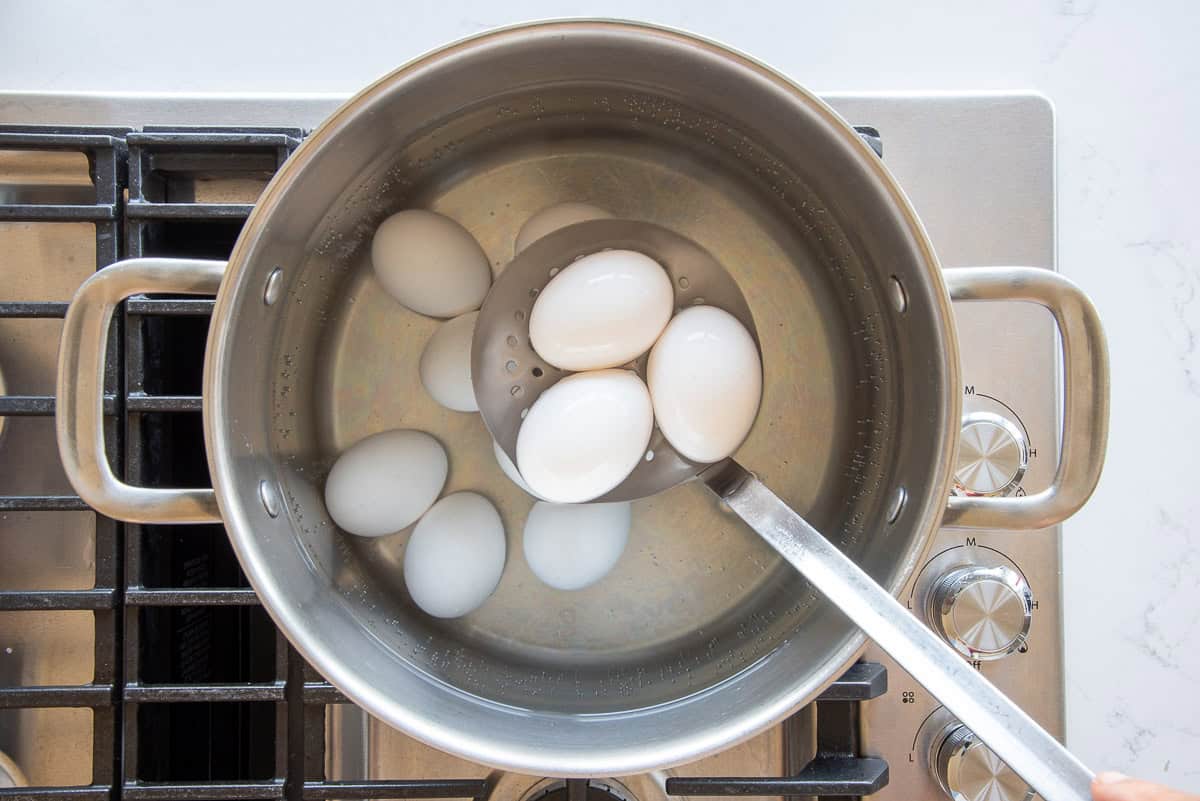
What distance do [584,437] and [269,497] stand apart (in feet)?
0.72

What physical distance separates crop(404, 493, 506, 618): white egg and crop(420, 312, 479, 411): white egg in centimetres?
8

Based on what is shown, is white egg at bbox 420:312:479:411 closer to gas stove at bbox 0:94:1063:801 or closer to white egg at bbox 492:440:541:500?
white egg at bbox 492:440:541:500

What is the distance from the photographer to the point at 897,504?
1.75 ft

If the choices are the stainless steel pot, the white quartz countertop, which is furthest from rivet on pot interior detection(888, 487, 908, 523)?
the white quartz countertop

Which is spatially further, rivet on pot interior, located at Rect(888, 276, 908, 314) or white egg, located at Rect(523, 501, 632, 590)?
white egg, located at Rect(523, 501, 632, 590)

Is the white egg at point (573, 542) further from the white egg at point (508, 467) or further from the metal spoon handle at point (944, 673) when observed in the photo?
the metal spoon handle at point (944, 673)

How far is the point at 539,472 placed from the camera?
0.56 m

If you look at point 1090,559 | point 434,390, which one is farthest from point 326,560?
point 1090,559

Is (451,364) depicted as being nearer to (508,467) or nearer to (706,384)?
(508,467)

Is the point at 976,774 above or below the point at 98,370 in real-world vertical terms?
below

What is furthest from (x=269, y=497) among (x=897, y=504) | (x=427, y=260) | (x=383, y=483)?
(x=897, y=504)

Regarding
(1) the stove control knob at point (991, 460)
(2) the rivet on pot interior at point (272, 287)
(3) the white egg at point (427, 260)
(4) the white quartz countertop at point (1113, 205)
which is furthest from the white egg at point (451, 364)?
(1) the stove control knob at point (991, 460)

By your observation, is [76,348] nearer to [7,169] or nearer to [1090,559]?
[7,169]

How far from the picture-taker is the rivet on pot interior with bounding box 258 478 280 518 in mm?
532
